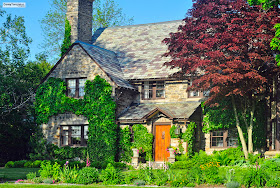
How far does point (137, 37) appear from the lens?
118 ft

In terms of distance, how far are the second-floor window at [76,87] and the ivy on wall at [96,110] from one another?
0.43 meters

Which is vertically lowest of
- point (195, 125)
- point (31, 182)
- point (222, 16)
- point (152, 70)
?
point (31, 182)

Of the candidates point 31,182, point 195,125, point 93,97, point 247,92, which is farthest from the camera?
point 93,97

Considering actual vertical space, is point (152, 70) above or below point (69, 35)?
below

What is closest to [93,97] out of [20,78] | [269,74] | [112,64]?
[112,64]

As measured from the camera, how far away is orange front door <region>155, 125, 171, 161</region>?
1078 inches

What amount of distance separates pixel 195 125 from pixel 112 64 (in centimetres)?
834

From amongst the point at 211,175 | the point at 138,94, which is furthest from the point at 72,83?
the point at 211,175

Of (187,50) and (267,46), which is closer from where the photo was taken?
Answer: (267,46)

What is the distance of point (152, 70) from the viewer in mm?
30594

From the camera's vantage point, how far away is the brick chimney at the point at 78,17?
115ft

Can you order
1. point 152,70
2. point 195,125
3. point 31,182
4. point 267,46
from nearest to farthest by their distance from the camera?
point 31,182 < point 267,46 < point 195,125 < point 152,70

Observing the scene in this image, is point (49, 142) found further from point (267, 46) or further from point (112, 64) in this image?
point (267, 46)

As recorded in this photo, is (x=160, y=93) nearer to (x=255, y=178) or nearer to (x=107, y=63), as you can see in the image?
(x=107, y=63)
